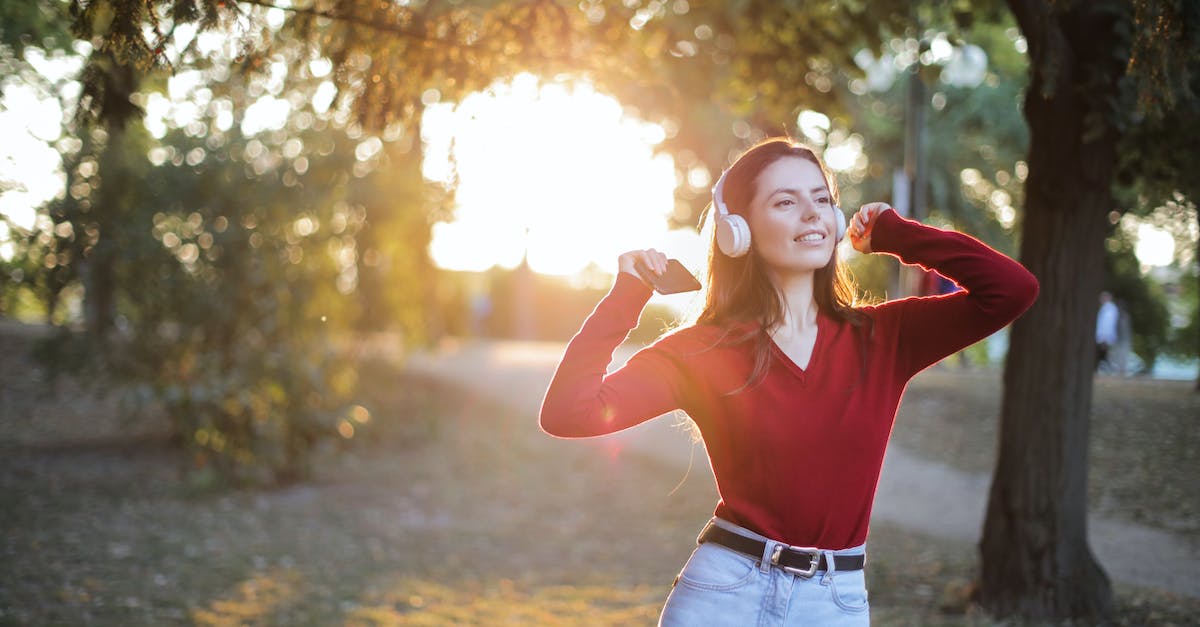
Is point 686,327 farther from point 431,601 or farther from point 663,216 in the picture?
point 663,216

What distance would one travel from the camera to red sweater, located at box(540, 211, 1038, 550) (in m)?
2.47

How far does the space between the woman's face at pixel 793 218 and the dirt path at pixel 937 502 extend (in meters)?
0.55

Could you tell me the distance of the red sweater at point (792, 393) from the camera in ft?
8.12

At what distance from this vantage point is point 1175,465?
11.0m

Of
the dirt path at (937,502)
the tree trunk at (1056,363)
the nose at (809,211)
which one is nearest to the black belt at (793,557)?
the dirt path at (937,502)

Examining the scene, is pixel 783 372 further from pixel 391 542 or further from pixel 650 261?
pixel 391 542

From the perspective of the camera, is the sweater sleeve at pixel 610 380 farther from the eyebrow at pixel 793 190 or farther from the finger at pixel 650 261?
the eyebrow at pixel 793 190

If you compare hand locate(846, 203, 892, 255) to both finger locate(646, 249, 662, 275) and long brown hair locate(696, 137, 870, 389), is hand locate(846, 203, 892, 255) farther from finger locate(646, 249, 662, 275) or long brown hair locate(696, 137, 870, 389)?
finger locate(646, 249, 662, 275)

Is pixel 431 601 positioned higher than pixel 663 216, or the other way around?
pixel 663 216

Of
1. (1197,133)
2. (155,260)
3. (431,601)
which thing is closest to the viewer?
(1197,133)

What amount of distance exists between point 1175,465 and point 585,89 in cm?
819

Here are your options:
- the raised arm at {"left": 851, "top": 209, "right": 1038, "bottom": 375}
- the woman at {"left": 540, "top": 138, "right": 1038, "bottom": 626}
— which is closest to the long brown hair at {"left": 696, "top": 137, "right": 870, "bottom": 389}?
the woman at {"left": 540, "top": 138, "right": 1038, "bottom": 626}

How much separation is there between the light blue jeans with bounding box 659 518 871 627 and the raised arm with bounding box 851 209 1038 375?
59 cm

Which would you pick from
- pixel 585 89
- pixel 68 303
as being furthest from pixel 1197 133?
pixel 68 303
